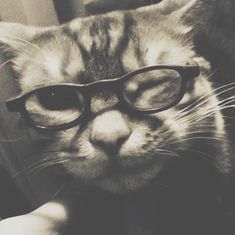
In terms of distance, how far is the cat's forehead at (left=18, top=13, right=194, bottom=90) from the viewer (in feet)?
1.42

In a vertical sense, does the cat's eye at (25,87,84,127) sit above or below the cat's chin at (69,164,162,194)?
above

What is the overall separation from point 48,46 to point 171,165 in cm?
18

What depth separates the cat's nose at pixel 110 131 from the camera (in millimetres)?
428

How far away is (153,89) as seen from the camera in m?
0.44

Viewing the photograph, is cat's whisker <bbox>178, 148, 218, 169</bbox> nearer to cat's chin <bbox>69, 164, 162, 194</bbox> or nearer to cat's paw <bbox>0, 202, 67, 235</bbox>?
cat's chin <bbox>69, 164, 162, 194</bbox>

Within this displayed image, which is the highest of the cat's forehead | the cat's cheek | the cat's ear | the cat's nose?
the cat's ear

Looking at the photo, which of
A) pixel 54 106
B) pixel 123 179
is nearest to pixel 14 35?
pixel 54 106

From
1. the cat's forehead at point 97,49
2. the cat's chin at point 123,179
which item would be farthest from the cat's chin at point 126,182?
the cat's forehead at point 97,49

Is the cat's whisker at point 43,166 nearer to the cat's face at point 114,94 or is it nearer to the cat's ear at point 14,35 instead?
the cat's face at point 114,94

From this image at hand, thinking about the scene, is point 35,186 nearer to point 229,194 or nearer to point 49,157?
point 49,157

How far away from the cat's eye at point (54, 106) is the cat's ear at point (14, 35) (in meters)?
0.06

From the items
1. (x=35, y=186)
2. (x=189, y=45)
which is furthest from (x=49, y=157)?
(x=189, y=45)

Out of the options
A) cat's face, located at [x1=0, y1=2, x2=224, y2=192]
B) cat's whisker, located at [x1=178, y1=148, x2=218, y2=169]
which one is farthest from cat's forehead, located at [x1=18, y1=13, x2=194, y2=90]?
cat's whisker, located at [x1=178, y1=148, x2=218, y2=169]

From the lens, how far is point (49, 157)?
47 centimetres
